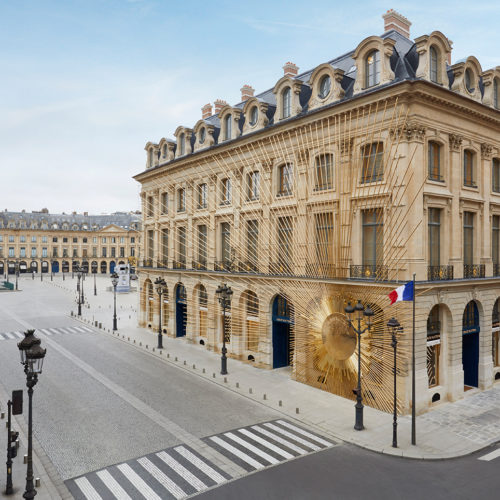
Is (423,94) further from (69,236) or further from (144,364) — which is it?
(69,236)

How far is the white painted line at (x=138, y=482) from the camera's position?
12727 millimetres

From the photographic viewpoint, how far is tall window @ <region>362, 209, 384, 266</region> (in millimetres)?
20375

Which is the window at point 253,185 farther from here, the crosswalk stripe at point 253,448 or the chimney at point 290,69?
the crosswalk stripe at point 253,448

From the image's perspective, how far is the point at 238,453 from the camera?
15398 millimetres

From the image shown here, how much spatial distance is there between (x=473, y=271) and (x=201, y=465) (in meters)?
17.1

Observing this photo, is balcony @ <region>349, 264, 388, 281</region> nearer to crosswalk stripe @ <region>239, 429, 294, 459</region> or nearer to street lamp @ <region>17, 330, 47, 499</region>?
crosswalk stripe @ <region>239, 429, 294, 459</region>

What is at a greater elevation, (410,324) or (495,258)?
(495,258)

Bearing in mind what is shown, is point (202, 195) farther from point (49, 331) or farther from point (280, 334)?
point (49, 331)

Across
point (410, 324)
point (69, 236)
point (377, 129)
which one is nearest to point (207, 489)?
point (410, 324)

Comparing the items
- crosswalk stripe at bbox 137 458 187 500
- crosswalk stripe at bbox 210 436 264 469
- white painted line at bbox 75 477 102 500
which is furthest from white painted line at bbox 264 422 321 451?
white painted line at bbox 75 477 102 500

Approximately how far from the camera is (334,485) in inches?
522

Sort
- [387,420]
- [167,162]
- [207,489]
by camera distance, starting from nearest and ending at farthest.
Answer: [207,489] → [387,420] → [167,162]

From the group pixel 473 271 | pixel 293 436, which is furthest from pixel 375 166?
pixel 293 436

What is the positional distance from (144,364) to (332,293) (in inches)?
602
